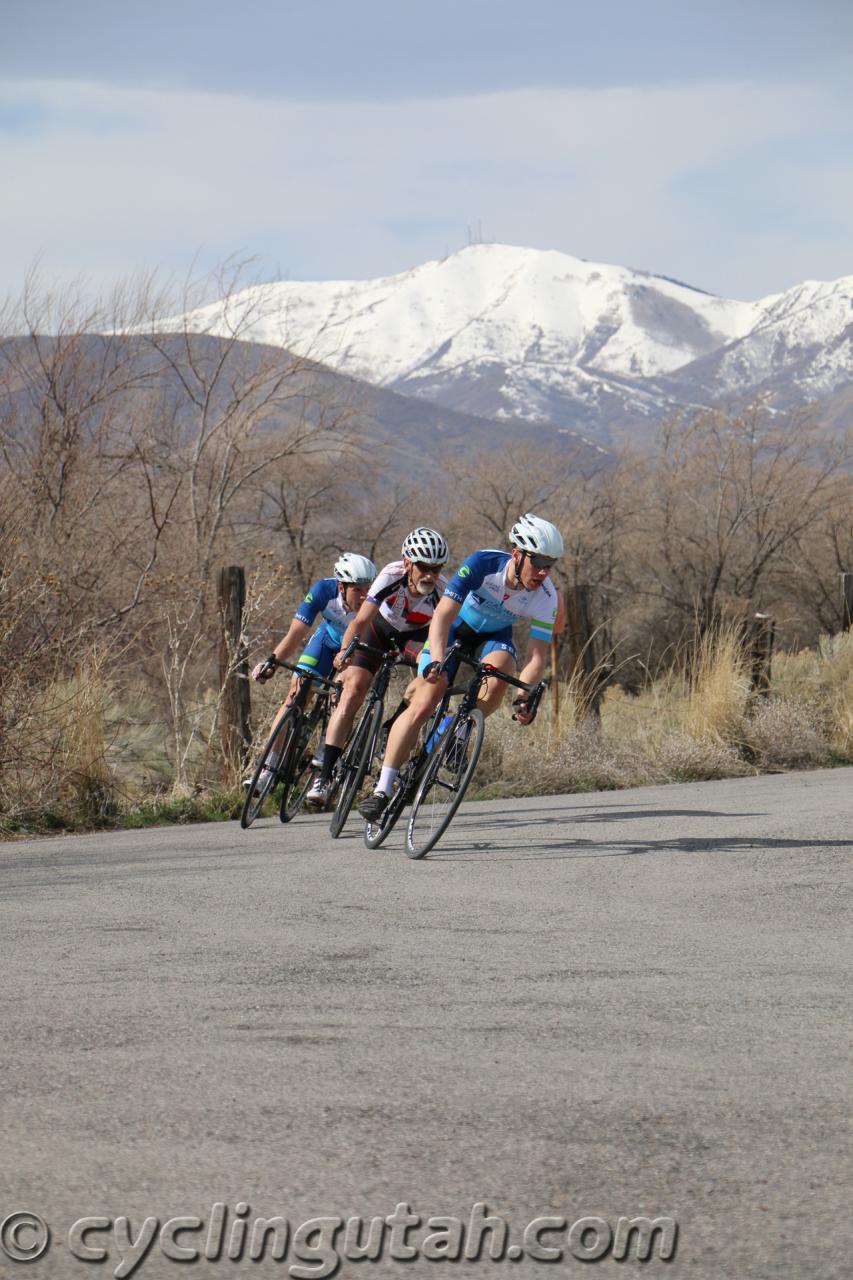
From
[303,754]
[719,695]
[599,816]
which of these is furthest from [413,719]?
[719,695]

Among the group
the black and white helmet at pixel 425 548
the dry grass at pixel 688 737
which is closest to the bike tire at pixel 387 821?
the black and white helmet at pixel 425 548

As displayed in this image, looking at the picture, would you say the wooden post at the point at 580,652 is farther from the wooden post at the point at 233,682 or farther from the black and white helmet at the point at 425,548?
the black and white helmet at the point at 425,548

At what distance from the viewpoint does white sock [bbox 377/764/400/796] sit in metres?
9.91

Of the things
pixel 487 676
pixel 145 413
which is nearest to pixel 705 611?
pixel 145 413

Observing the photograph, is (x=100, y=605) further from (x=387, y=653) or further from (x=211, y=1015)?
(x=211, y=1015)

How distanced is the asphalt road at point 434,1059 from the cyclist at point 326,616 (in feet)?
8.61

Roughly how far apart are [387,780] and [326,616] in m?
2.22

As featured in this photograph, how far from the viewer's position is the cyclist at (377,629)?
425 inches

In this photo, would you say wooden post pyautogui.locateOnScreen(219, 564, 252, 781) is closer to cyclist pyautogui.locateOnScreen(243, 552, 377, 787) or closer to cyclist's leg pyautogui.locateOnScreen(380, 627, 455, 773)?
cyclist pyautogui.locateOnScreen(243, 552, 377, 787)

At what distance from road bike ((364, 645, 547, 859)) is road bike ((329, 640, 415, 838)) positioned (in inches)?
26.8

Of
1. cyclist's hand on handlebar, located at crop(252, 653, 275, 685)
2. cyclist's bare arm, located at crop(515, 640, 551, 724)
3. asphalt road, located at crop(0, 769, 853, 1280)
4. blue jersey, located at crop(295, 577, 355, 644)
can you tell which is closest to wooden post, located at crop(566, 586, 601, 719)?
blue jersey, located at crop(295, 577, 355, 644)

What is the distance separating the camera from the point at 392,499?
141 ft

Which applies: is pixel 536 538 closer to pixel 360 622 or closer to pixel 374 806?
pixel 360 622

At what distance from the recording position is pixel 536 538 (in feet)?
32.2
